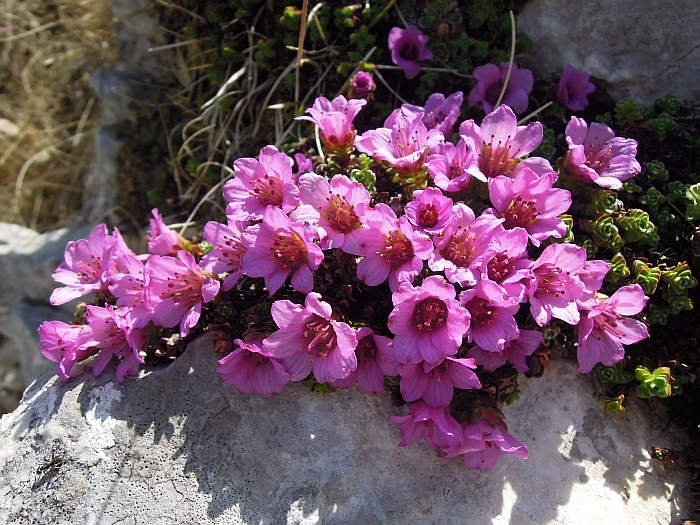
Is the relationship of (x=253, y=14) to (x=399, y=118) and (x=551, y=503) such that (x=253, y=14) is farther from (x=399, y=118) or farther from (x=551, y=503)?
(x=551, y=503)

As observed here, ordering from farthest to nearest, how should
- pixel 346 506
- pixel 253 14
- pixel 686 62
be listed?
pixel 253 14, pixel 686 62, pixel 346 506

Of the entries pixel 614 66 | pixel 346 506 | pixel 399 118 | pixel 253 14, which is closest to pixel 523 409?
pixel 346 506

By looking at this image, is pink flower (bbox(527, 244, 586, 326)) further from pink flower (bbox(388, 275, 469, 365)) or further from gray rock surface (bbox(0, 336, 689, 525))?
gray rock surface (bbox(0, 336, 689, 525))

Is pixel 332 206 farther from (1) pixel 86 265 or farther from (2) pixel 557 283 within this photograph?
(1) pixel 86 265

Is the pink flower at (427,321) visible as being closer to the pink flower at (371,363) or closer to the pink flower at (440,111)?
the pink flower at (371,363)

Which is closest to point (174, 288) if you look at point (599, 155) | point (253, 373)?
point (253, 373)

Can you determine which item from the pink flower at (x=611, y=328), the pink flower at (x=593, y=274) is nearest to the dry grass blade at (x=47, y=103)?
the pink flower at (x=593, y=274)

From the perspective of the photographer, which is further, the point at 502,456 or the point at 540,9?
the point at 540,9
